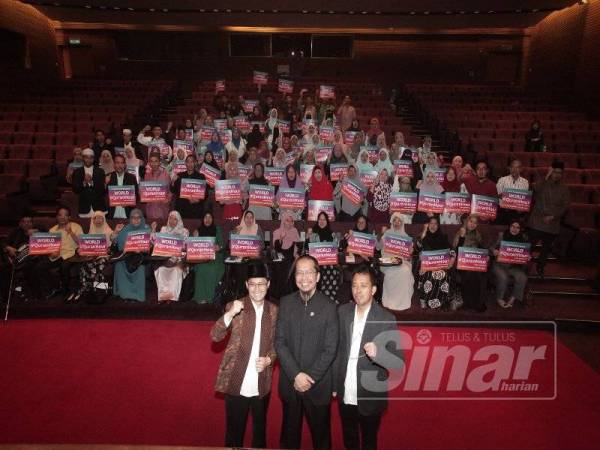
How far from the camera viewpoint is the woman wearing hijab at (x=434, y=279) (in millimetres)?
5598

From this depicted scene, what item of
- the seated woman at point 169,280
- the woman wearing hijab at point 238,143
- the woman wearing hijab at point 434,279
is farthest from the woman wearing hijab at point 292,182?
the woman wearing hijab at point 238,143

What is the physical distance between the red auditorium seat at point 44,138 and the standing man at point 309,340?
8.85 metres

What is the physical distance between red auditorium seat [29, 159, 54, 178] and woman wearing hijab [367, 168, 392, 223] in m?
6.16

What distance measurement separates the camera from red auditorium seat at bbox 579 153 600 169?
861 cm

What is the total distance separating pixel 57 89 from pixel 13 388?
13.2 meters

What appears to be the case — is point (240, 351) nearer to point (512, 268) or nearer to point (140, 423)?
point (140, 423)

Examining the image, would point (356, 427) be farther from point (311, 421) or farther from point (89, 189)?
point (89, 189)

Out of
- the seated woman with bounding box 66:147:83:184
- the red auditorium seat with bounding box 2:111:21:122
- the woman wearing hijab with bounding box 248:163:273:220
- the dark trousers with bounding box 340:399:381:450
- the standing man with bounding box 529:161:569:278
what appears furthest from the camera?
the red auditorium seat with bounding box 2:111:21:122

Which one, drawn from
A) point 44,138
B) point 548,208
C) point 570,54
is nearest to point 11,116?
point 44,138

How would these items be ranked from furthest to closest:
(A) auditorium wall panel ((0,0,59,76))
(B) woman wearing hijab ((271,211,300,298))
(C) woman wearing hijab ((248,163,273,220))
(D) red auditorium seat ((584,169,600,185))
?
1. (A) auditorium wall panel ((0,0,59,76))
2. (D) red auditorium seat ((584,169,600,185))
3. (C) woman wearing hijab ((248,163,273,220))
4. (B) woman wearing hijab ((271,211,300,298))

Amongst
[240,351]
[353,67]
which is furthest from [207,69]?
[240,351]

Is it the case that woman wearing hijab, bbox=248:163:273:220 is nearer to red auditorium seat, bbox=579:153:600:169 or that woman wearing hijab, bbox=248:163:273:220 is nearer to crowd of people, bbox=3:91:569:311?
crowd of people, bbox=3:91:569:311

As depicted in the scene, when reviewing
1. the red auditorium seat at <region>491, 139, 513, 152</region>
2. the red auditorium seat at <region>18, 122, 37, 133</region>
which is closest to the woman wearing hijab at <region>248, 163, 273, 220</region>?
the red auditorium seat at <region>491, 139, 513, 152</region>

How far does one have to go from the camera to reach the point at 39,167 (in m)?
8.36
